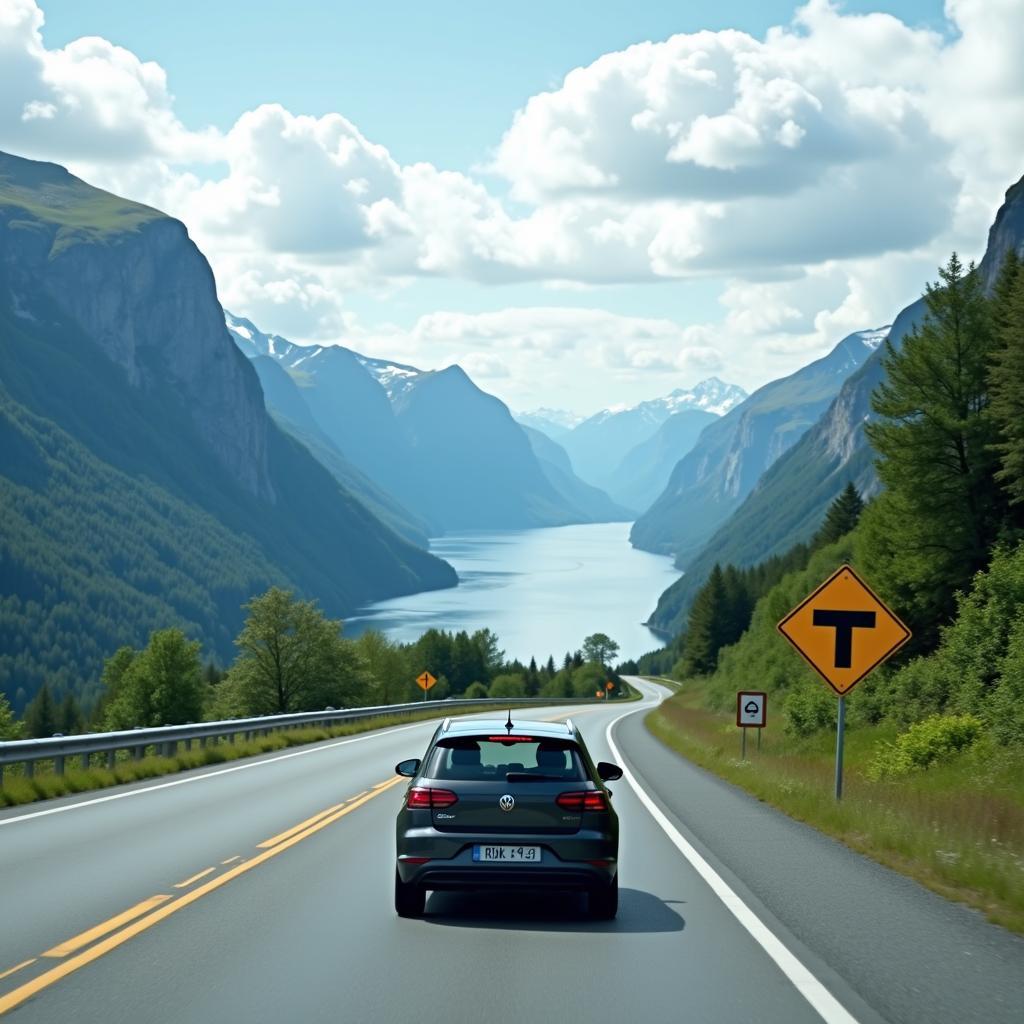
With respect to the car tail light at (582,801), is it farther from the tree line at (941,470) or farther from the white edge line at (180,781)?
the tree line at (941,470)

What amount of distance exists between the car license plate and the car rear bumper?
3 centimetres

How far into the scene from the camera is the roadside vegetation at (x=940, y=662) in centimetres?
1386

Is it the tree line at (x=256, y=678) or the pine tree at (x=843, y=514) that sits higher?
the pine tree at (x=843, y=514)

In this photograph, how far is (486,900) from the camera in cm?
1090

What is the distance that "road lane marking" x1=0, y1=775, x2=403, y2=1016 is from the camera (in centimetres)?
724

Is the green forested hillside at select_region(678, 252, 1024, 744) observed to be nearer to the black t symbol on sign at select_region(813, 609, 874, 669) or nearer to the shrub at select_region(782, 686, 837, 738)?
the shrub at select_region(782, 686, 837, 738)

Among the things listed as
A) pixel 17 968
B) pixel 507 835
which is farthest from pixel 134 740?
pixel 17 968

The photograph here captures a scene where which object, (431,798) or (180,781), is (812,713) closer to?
A: (180,781)

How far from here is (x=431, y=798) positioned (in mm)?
9688

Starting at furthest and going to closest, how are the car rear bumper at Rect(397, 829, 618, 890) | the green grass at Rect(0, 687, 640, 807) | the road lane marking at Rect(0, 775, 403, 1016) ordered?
the green grass at Rect(0, 687, 640, 807)
the car rear bumper at Rect(397, 829, 618, 890)
the road lane marking at Rect(0, 775, 403, 1016)

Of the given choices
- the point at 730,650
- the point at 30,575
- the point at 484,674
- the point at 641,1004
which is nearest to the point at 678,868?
the point at 641,1004

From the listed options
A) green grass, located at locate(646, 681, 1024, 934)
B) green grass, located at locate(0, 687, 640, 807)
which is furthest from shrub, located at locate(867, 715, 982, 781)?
green grass, located at locate(0, 687, 640, 807)

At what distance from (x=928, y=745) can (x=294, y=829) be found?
11349mm

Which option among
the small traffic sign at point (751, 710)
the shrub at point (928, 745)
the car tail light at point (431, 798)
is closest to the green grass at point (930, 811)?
the shrub at point (928, 745)
